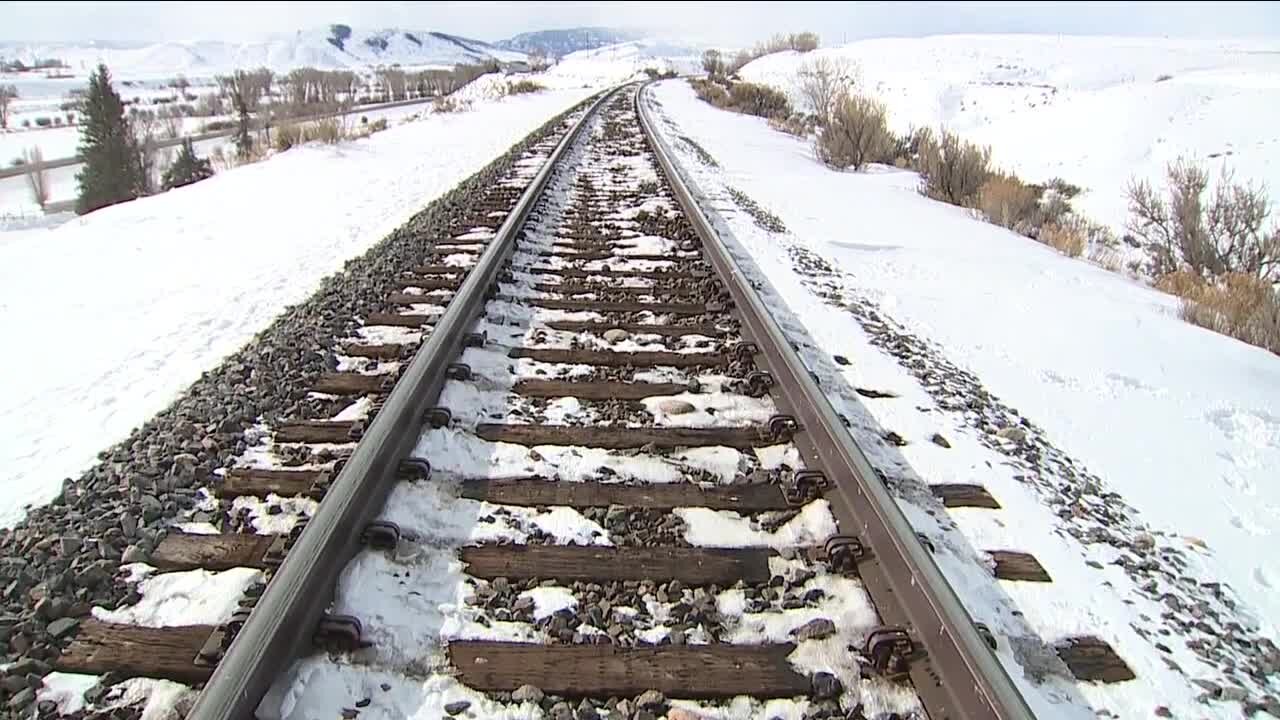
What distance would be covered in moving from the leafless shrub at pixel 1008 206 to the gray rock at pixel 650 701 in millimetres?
10399

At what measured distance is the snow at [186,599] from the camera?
217 cm

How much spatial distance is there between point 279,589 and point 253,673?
0.93ft

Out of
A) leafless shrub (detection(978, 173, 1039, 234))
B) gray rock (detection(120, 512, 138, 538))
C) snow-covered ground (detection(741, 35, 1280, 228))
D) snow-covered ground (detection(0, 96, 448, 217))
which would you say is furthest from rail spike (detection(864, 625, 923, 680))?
snow-covered ground (detection(0, 96, 448, 217))

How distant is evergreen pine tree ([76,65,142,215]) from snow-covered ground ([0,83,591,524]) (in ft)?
105

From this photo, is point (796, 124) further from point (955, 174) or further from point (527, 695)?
point (527, 695)

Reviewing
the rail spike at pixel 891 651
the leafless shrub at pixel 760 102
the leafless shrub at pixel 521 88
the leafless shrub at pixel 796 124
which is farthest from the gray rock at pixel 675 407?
the leafless shrub at pixel 521 88

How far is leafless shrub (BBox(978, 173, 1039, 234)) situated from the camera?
10.9 metres

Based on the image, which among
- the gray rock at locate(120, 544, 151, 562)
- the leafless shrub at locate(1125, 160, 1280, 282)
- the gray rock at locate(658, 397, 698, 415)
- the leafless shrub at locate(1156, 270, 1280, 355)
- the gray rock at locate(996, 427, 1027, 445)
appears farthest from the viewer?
the leafless shrub at locate(1125, 160, 1280, 282)

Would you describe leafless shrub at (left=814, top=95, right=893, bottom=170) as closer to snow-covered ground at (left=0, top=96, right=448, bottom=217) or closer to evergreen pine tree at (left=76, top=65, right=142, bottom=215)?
snow-covered ground at (left=0, top=96, right=448, bottom=217)

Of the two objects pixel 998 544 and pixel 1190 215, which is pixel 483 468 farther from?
pixel 1190 215

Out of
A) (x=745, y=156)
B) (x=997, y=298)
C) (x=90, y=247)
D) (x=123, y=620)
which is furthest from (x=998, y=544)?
(x=745, y=156)

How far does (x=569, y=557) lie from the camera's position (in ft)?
8.05

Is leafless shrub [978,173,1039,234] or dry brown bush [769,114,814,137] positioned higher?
dry brown bush [769,114,814,137]

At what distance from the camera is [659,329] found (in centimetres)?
460
